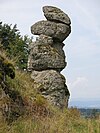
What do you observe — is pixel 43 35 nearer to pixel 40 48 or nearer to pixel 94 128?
pixel 40 48

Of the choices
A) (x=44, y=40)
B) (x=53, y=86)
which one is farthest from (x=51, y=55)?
(x=53, y=86)

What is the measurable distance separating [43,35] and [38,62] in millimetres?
2099

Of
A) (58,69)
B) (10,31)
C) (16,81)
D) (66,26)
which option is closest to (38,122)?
(16,81)

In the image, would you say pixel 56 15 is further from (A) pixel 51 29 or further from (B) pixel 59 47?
(B) pixel 59 47

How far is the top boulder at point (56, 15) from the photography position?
24938mm

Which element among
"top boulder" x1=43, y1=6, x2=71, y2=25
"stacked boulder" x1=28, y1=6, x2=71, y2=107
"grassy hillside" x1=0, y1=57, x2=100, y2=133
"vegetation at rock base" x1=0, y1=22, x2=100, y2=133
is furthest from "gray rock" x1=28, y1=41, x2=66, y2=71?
"grassy hillside" x1=0, y1=57, x2=100, y2=133

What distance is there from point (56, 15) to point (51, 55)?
10.2 feet

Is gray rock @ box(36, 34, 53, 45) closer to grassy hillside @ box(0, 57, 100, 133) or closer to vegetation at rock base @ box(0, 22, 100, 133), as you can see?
vegetation at rock base @ box(0, 22, 100, 133)

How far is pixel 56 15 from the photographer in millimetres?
24922

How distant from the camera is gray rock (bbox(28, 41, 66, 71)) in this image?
76.2 feet

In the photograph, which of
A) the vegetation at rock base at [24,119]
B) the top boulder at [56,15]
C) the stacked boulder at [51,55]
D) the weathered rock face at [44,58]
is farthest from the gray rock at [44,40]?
the vegetation at rock base at [24,119]

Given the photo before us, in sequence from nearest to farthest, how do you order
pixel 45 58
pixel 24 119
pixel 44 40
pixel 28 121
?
pixel 28 121
pixel 24 119
pixel 45 58
pixel 44 40

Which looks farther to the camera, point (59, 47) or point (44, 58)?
point (59, 47)

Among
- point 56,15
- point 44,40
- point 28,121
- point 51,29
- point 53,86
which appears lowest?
point 28,121
